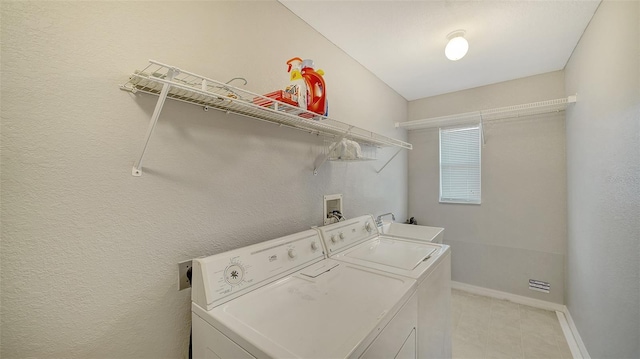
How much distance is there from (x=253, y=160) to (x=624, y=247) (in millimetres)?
2184

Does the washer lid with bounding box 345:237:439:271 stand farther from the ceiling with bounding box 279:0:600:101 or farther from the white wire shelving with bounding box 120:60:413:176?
the ceiling with bounding box 279:0:600:101

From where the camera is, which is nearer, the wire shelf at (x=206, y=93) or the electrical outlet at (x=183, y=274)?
the wire shelf at (x=206, y=93)

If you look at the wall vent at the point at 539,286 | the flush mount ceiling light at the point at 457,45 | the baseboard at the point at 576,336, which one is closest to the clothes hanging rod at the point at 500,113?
the flush mount ceiling light at the point at 457,45

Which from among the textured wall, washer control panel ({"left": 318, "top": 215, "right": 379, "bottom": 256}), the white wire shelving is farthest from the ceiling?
washer control panel ({"left": 318, "top": 215, "right": 379, "bottom": 256})

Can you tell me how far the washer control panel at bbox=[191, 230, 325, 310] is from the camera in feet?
3.17

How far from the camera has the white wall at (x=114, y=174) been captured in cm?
76

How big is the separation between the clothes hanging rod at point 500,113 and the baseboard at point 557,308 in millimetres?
2099

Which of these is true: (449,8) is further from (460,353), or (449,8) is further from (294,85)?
(460,353)

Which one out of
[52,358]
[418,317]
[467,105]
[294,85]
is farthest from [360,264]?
[467,105]

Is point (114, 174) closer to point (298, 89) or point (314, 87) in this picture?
point (298, 89)

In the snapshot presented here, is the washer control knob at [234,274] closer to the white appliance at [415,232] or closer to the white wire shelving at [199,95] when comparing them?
the white wire shelving at [199,95]

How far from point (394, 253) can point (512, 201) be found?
2183mm

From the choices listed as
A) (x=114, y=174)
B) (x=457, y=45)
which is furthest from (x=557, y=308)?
(x=114, y=174)

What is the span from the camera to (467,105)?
3.13 m
